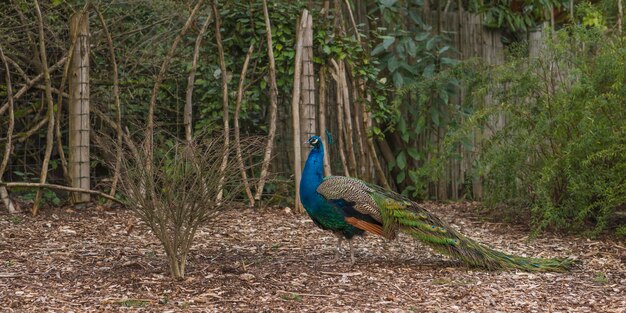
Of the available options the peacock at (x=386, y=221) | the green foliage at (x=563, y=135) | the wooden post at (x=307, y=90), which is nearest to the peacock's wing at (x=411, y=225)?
the peacock at (x=386, y=221)

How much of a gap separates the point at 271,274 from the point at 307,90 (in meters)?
Answer: 3.07

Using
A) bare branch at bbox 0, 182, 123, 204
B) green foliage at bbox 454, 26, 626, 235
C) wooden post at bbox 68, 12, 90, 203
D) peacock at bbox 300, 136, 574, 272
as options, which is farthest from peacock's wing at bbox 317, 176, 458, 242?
wooden post at bbox 68, 12, 90, 203

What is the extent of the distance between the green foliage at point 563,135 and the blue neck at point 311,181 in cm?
206

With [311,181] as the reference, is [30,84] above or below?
above

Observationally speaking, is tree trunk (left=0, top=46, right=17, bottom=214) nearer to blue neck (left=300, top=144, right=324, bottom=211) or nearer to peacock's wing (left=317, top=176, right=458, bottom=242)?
blue neck (left=300, top=144, right=324, bottom=211)

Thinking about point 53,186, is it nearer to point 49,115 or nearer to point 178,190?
point 49,115

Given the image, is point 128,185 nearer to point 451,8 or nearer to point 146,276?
point 146,276

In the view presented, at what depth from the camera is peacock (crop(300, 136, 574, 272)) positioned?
21.3 ft

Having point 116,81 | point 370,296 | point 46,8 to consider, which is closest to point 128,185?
point 370,296

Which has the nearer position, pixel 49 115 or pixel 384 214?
pixel 384 214

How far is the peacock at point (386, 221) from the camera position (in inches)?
256

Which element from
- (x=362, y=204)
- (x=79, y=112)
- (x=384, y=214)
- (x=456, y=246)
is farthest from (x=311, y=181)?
(x=79, y=112)

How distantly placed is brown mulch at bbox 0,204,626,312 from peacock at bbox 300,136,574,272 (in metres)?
0.12

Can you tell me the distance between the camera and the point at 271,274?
6.21 meters
